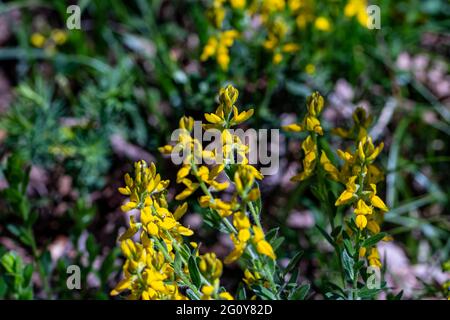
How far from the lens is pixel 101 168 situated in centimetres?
273

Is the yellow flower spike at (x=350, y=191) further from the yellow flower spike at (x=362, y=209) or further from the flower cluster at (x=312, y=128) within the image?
the flower cluster at (x=312, y=128)

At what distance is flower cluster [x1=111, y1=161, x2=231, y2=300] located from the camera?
149cm

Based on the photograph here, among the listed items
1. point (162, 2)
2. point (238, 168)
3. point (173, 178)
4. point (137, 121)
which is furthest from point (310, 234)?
point (162, 2)

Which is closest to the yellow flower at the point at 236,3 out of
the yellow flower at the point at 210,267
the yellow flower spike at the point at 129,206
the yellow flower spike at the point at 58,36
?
the yellow flower spike at the point at 58,36

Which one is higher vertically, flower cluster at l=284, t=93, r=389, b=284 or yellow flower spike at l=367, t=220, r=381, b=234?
flower cluster at l=284, t=93, r=389, b=284

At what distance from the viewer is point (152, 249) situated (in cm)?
153

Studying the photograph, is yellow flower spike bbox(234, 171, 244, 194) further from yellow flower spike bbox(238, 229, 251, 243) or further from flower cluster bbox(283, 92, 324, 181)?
flower cluster bbox(283, 92, 324, 181)

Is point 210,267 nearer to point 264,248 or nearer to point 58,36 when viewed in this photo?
point 264,248

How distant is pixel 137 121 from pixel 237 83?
0.49 meters

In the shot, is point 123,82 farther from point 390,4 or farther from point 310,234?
point 390,4

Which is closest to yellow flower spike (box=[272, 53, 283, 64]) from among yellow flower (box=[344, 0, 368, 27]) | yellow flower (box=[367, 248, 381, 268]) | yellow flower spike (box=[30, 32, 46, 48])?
yellow flower (box=[344, 0, 368, 27])

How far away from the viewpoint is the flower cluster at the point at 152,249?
1486mm

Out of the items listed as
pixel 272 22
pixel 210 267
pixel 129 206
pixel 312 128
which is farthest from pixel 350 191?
pixel 272 22

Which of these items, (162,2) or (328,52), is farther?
(162,2)
